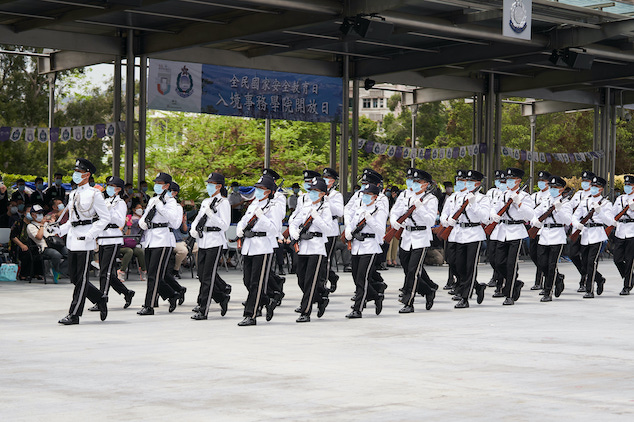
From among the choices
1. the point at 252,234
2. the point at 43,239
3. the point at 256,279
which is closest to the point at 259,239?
the point at 252,234

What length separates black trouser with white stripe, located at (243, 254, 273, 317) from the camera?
38.5ft

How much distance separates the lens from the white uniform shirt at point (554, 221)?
15414 mm

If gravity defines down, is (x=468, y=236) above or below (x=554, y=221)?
below

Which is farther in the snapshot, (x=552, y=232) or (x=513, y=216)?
(x=552, y=232)

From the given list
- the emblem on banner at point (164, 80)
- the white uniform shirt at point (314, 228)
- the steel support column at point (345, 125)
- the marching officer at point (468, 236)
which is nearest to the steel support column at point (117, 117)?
the emblem on banner at point (164, 80)

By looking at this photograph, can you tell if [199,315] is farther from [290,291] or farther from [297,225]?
[290,291]

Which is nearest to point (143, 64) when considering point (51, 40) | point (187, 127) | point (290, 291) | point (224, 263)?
point (51, 40)

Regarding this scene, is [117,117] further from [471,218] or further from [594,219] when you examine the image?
[594,219]

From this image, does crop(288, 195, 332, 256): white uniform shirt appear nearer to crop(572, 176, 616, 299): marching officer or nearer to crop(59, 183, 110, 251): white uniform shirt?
crop(59, 183, 110, 251): white uniform shirt

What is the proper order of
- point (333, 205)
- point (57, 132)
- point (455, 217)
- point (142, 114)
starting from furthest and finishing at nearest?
point (142, 114), point (57, 132), point (455, 217), point (333, 205)

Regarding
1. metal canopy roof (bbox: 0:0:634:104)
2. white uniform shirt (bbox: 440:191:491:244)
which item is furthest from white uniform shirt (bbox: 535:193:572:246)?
metal canopy roof (bbox: 0:0:634:104)

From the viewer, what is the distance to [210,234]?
1228 cm

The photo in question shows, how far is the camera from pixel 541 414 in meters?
6.57

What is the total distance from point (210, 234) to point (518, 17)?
9.17 metres
